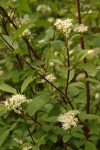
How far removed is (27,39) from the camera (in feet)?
5.02

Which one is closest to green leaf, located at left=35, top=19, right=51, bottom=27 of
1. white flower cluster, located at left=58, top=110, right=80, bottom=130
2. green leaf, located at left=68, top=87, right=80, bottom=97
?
green leaf, located at left=68, top=87, right=80, bottom=97

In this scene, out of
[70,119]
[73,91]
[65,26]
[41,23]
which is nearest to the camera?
[65,26]

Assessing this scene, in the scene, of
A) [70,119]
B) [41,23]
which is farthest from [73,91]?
[41,23]

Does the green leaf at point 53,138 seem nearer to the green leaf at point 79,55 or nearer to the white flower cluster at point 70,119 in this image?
the white flower cluster at point 70,119

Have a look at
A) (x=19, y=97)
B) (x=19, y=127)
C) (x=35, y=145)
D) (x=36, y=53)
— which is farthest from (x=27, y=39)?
(x=19, y=127)

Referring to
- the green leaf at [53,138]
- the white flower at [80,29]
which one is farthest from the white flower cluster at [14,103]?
the white flower at [80,29]

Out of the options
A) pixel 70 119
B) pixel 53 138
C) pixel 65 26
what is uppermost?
pixel 65 26

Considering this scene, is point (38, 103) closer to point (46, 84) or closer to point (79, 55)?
point (46, 84)

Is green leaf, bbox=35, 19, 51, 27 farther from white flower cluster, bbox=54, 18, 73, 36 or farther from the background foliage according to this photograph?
white flower cluster, bbox=54, 18, 73, 36

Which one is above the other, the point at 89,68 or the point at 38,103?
the point at 89,68

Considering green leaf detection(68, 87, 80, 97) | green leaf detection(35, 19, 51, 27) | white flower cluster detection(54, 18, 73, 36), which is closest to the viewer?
white flower cluster detection(54, 18, 73, 36)

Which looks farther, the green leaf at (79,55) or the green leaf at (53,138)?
the green leaf at (53,138)

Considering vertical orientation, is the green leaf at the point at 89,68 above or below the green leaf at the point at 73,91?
above

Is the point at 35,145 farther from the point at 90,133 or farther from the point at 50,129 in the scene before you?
the point at 90,133
